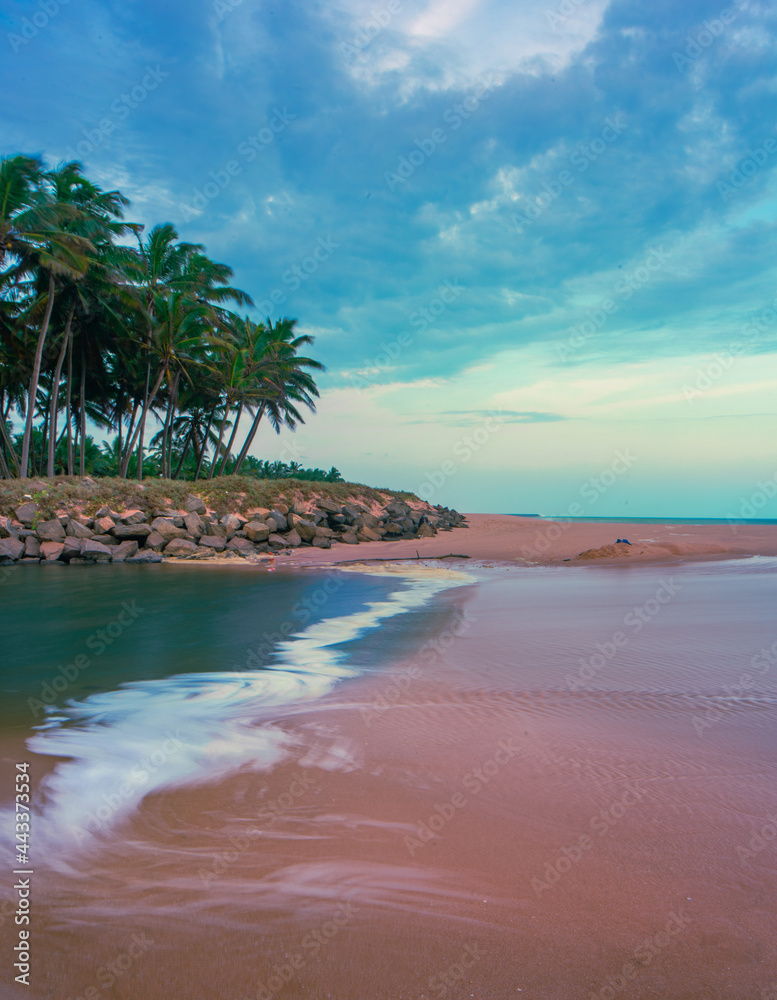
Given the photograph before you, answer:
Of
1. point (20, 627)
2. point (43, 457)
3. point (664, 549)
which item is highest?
point (43, 457)

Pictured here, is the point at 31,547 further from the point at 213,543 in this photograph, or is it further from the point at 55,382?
the point at 55,382

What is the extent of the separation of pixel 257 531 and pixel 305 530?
66.4 inches

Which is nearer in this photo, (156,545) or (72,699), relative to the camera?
(72,699)

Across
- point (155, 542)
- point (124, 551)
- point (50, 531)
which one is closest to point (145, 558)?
point (124, 551)

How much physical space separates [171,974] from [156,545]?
17.0m

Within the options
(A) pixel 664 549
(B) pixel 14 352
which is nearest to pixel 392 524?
(A) pixel 664 549

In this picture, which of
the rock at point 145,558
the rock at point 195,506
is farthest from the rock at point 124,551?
the rock at point 195,506

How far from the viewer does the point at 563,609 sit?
7.77 m

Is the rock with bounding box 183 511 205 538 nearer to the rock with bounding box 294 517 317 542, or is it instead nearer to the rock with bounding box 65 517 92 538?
the rock with bounding box 65 517 92 538

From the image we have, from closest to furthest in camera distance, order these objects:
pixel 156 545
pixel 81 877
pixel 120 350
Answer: pixel 81 877 < pixel 156 545 < pixel 120 350

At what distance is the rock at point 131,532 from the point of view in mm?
17641

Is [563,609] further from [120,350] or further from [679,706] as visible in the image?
[120,350]

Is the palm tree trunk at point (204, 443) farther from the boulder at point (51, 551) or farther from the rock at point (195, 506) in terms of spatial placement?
the boulder at point (51, 551)

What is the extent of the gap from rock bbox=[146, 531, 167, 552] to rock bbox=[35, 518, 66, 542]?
7.91ft
